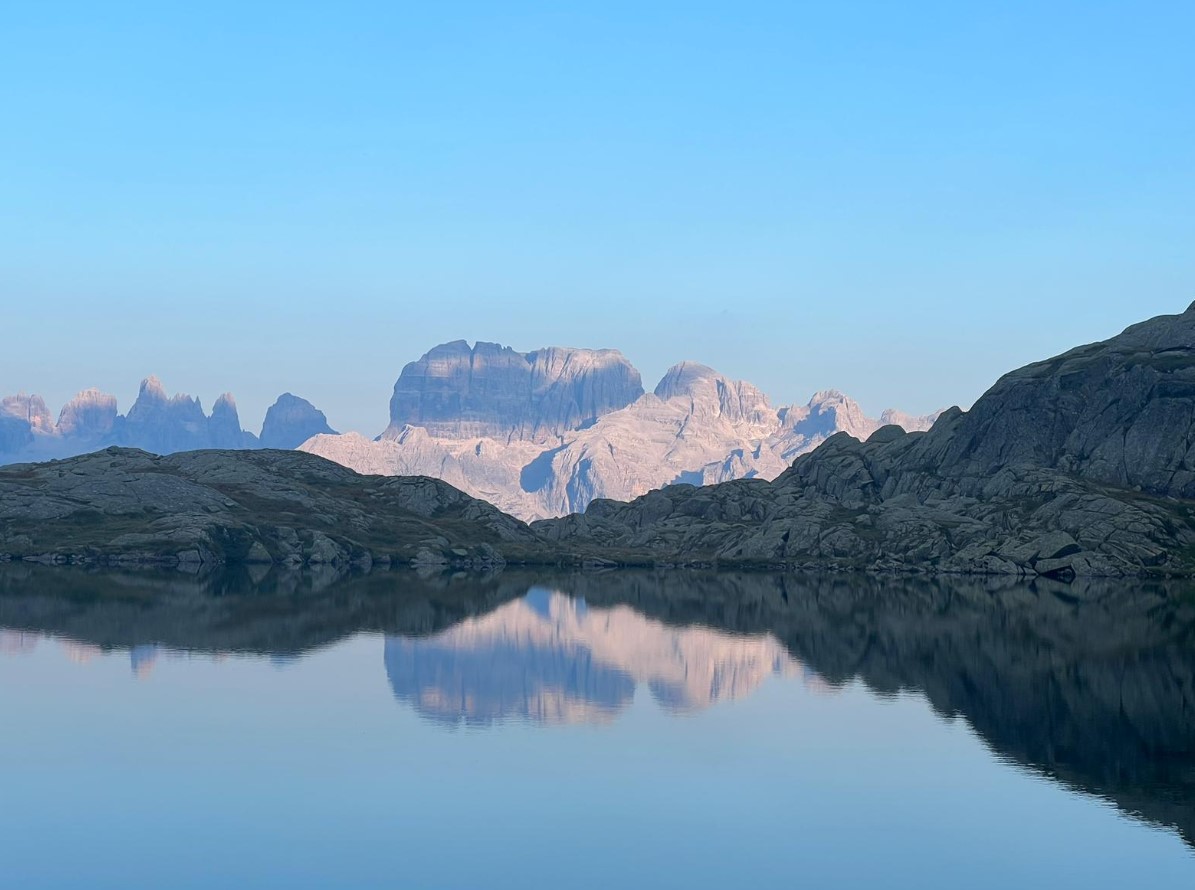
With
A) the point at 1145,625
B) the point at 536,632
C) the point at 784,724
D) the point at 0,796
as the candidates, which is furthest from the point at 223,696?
the point at 1145,625

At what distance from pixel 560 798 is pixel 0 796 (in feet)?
93.7

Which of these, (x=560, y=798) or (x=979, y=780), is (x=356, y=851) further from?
(x=979, y=780)

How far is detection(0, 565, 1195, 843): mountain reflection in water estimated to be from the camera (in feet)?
303

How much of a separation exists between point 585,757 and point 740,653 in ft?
200

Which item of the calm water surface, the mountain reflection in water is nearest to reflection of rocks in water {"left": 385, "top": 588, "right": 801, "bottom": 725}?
the mountain reflection in water

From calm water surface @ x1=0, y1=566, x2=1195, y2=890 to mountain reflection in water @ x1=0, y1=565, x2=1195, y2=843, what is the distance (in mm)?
626

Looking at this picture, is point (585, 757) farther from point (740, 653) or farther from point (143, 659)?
point (740, 653)


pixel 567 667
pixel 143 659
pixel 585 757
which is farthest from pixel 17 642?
pixel 585 757

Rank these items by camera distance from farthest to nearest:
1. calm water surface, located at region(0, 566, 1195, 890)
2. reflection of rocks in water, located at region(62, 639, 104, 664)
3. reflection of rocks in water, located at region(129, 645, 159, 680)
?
1. reflection of rocks in water, located at region(62, 639, 104, 664)
2. reflection of rocks in water, located at region(129, 645, 159, 680)
3. calm water surface, located at region(0, 566, 1195, 890)

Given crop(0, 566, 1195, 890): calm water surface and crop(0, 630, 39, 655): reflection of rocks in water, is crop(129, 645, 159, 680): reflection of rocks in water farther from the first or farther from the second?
crop(0, 630, 39, 655): reflection of rocks in water

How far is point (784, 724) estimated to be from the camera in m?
98.6

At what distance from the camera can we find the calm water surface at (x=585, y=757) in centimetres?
5828

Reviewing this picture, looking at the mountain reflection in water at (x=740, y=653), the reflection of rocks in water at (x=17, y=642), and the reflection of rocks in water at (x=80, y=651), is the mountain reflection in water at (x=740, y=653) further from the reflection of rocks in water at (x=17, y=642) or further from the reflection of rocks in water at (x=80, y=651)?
the reflection of rocks in water at (x=80, y=651)

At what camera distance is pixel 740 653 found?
141 metres
